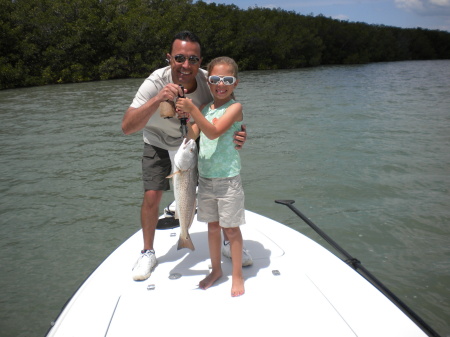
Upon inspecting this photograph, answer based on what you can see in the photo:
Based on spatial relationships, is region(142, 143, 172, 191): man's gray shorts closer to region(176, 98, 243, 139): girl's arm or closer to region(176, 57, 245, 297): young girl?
region(176, 57, 245, 297): young girl

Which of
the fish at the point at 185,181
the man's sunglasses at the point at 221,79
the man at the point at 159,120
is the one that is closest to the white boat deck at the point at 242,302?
the man at the point at 159,120

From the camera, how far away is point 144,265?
298 centimetres

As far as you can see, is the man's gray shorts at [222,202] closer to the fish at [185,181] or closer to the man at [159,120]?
the fish at [185,181]

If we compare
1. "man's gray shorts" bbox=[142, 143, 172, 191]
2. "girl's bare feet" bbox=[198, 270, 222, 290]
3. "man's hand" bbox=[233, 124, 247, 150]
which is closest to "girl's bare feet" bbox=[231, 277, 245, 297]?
"girl's bare feet" bbox=[198, 270, 222, 290]

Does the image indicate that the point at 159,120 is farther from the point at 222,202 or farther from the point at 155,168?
the point at 222,202

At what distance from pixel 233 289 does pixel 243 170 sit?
650 cm

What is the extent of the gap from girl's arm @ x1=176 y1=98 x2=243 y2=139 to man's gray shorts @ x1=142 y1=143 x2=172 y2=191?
80cm

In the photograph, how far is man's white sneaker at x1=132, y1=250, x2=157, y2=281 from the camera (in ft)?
9.47

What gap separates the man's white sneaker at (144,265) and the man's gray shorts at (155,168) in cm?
57

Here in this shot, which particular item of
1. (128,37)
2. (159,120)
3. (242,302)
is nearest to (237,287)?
(242,302)

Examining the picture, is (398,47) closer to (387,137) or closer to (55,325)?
(387,137)

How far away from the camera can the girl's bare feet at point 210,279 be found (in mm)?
2798

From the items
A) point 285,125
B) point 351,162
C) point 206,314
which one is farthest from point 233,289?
point 285,125

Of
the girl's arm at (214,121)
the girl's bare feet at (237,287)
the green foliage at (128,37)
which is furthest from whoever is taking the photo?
the green foliage at (128,37)
